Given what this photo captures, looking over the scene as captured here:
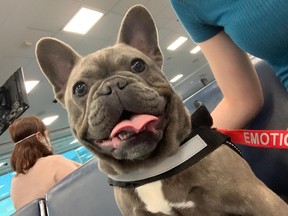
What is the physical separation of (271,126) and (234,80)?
0.79 ft

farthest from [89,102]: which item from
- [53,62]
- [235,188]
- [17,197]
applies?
[17,197]

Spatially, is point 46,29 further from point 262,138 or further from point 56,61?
point 262,138

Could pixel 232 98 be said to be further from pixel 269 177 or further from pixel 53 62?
pixel 53 62

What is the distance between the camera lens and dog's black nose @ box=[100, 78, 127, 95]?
2.97 ft

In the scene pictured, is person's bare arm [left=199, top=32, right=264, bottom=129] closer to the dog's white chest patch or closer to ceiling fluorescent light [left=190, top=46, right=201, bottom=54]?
the dog's white chest patch

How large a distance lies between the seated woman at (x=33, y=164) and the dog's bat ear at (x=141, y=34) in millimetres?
1510

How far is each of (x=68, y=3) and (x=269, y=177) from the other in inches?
172

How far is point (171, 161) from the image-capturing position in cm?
91

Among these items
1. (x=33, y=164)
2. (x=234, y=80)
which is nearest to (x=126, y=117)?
(x=234, y=80)

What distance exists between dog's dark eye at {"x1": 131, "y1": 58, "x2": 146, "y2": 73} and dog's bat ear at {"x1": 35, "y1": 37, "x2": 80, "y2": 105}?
26cm

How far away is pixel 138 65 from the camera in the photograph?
104cm

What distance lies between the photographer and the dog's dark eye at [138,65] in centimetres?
103

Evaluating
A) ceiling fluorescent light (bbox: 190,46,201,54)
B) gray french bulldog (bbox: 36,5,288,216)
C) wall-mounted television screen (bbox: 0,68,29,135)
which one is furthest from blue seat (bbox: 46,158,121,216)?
ceiling fluorescent light (bbox: 190,46,201,54)

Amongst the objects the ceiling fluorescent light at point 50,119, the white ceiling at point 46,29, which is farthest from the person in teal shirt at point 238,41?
the ceiling fluorescent light at point 50,119
